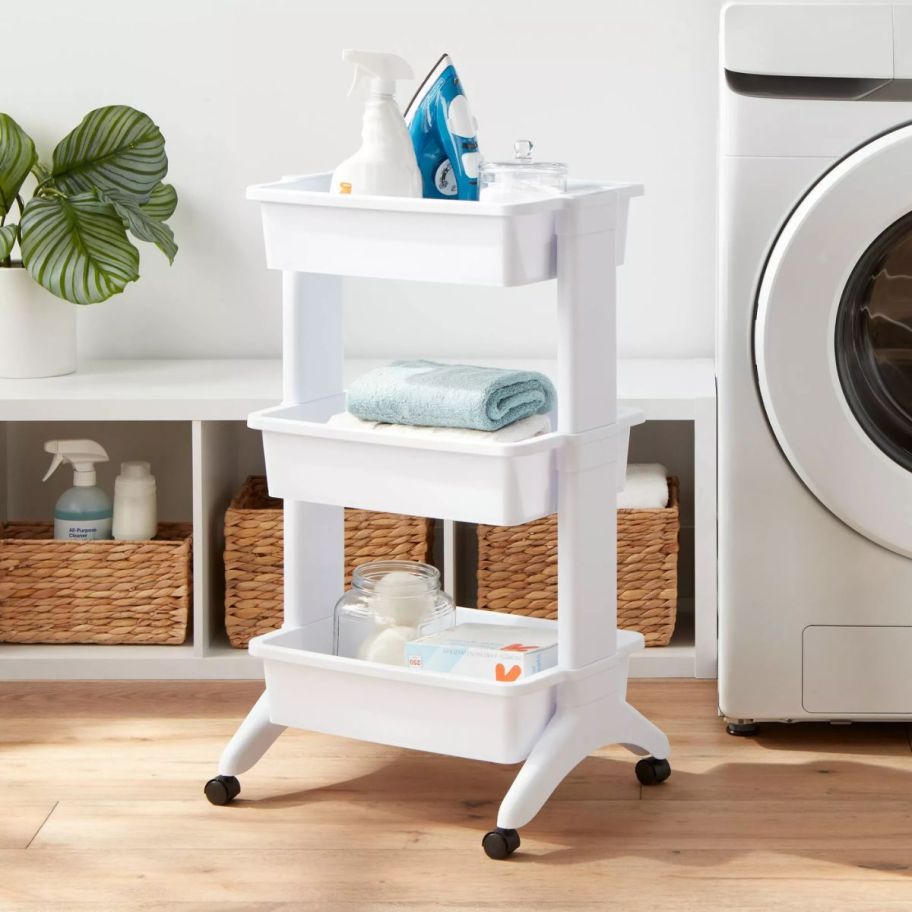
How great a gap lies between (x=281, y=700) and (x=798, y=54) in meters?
0.87

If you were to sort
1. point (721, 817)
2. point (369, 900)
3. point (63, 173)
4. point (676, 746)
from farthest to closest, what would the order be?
1. point (63, 173)
2. point (676, 746)
3. point (721, 817)
4. point (369, 900)

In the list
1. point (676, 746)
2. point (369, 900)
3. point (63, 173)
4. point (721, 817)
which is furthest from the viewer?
point (63, 173)

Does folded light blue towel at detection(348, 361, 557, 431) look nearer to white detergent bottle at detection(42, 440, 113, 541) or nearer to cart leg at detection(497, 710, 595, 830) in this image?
cart leg at detection(497, 710, 595, 830)

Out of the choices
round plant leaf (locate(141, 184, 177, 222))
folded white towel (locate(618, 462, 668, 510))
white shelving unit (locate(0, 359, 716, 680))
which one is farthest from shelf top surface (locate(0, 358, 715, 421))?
round plant leaf (locate(141, 184, 177, 222))

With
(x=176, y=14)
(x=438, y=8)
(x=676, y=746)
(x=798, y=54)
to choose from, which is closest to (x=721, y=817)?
(x=676, y=746)

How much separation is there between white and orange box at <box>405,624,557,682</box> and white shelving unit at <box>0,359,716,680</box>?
40 centimetres

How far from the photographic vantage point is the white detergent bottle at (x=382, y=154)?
142cm

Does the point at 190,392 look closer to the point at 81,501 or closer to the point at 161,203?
the point at 81,501

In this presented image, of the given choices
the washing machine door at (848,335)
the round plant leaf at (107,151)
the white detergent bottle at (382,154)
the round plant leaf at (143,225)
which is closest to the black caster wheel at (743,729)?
the washing machine door at (848,335)

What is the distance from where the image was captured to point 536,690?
4.83 ft

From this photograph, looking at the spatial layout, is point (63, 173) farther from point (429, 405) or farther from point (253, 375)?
point (429, 405)

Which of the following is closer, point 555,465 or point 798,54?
point 555,465

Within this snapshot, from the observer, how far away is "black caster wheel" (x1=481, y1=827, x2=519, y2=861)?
57.2 inches

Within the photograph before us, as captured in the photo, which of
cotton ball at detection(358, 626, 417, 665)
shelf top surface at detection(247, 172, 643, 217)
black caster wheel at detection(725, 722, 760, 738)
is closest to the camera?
shelf top surface at detection(247, 172, 643, 217)
